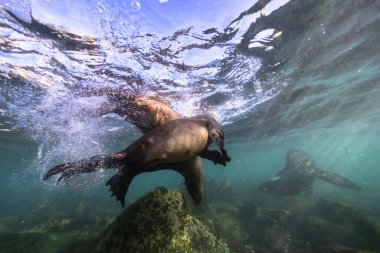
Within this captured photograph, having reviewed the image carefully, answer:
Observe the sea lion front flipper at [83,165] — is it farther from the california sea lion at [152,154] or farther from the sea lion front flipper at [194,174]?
the sea lion front flipper at [194,174]

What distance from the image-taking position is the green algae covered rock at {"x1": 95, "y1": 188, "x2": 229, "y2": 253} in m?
4.14

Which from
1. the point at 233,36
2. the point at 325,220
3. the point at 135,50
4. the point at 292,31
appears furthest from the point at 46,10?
the point at 325,220

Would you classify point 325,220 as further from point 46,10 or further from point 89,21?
point 46,10

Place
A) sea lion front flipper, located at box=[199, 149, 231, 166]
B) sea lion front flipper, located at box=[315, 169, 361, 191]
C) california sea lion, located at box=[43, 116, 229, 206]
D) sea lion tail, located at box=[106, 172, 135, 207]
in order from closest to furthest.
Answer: california sea lion, located at box=[43, 116, 229, 206], sea lion tail, located at box=[106, 172, 135, 207], sea lion front flipper, located at box=[199, 149, 231, 166], sea lion front flipper, located at box=[315, 169, 361, 191]

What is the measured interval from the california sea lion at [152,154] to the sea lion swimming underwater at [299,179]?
73.0 ft

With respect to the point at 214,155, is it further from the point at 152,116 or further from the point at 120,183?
the point at 152,116

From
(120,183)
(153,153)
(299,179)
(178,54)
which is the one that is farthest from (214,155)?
(299,179)

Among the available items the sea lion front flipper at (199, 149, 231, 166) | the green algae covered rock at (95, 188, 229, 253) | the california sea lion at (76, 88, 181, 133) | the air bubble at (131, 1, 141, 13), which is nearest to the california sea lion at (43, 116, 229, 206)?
the green algae covered rock at (95, 188, 229, 253)

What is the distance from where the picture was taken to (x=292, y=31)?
10.6 meters

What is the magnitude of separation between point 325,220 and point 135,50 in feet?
45.1

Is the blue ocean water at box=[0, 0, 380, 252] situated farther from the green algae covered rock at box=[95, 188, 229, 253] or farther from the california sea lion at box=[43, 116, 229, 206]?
the green algae covered rock at box=[95, 188, 229, 253]

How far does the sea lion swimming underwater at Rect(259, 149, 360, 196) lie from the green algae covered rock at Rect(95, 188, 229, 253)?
2144 centimetres

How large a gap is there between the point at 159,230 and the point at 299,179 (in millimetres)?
23474

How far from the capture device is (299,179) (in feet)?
81.4
